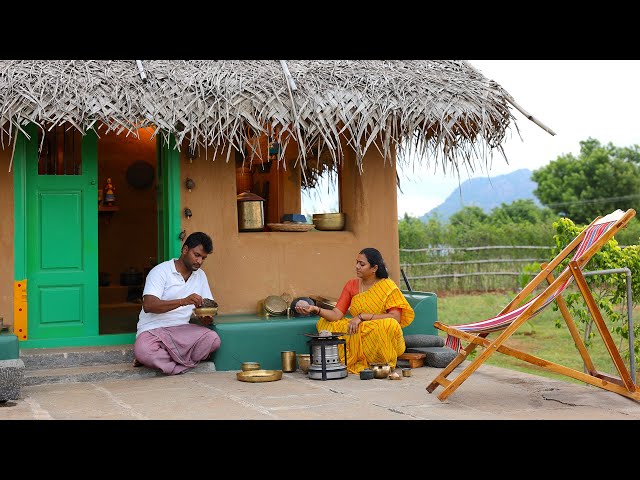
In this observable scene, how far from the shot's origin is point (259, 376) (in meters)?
6.06

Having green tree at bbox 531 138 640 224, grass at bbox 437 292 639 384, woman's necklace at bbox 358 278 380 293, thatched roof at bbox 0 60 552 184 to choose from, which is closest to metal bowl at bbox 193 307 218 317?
woman's necklace at bbox 358 278 380 293

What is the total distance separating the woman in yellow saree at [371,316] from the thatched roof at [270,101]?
3.57ft

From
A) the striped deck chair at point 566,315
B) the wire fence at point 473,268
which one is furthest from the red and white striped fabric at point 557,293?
the wire fence at point 473,268

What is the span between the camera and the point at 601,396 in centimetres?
541

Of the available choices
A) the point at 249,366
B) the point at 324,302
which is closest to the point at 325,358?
the point at 249,366

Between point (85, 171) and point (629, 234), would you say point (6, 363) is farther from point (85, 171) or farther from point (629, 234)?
point (629, 234)

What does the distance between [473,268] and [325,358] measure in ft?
35.8

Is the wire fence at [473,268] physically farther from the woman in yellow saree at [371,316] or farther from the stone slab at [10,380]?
the stone slab at [10,380]

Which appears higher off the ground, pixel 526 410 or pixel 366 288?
pixel 366 288

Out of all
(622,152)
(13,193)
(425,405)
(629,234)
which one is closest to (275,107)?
(13,193)

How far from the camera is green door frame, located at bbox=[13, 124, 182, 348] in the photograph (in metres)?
6.72

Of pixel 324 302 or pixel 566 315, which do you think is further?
pixel 324 302

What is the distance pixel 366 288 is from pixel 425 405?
163 cm

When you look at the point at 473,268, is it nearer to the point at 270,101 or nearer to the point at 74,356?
the point at 270,101
